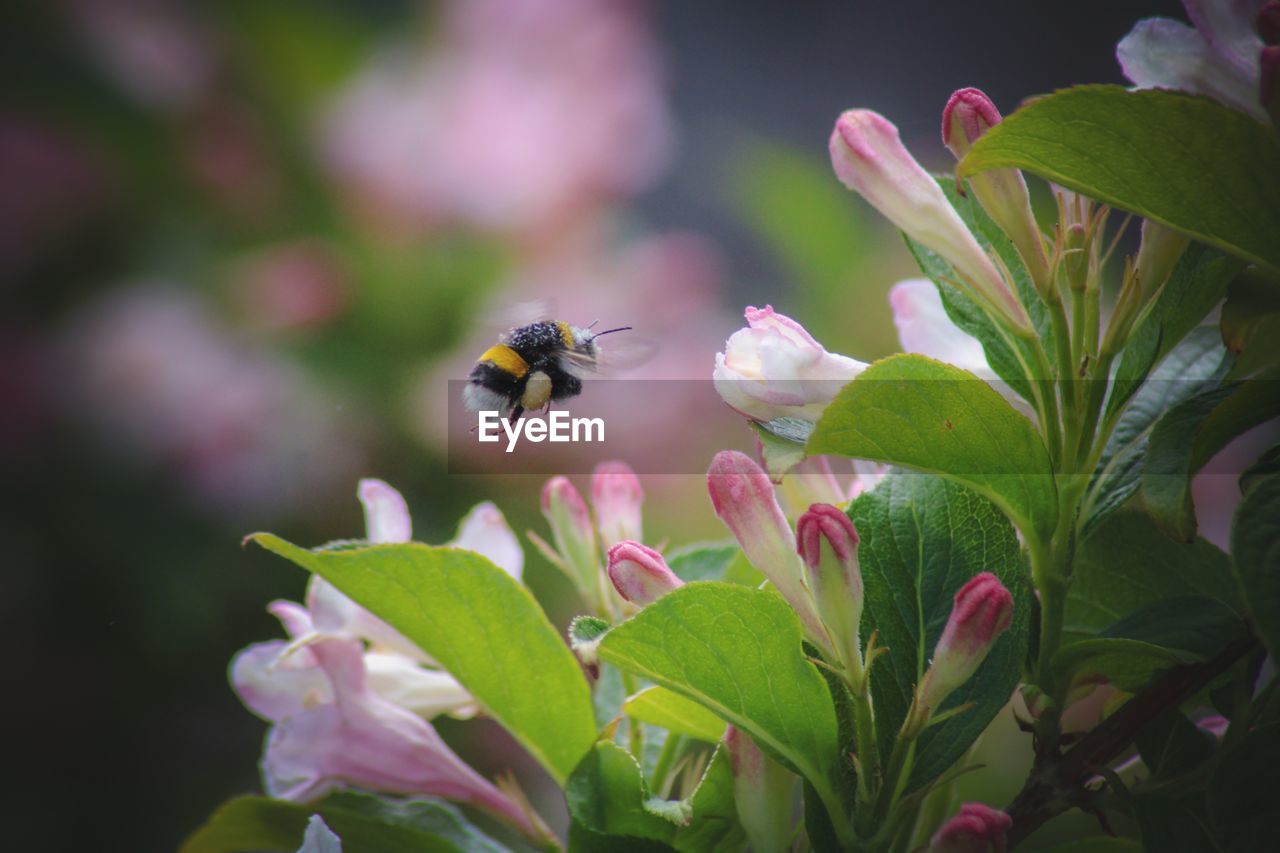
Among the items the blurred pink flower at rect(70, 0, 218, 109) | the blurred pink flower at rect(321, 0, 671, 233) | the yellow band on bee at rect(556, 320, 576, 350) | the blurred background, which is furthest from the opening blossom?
the blurred pink flower at rect(70, 0, 218, 109)

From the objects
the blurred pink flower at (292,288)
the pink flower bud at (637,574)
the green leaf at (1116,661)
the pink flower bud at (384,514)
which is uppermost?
the blurred pink flower at (292,288)

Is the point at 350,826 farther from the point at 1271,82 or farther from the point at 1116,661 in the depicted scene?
the point at 1271,82

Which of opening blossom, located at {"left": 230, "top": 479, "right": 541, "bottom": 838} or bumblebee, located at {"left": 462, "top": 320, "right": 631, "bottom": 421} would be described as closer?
opening blossom, located at {"left": 230, "top": 479, "right": 541, "bottom": 838}

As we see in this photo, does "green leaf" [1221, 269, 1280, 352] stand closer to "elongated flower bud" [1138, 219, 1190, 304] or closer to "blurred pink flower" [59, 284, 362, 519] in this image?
"elongated flower bud" [1138, 219, 1190, 304]

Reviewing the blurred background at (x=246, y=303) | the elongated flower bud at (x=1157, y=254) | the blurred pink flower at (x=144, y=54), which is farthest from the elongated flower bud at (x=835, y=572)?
the blurred pink flower at (x=144, y=54)

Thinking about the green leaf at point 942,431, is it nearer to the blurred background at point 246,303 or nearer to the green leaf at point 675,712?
the green leaf at point 675,712


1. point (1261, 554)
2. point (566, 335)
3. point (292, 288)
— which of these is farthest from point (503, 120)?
point (1261, 554)

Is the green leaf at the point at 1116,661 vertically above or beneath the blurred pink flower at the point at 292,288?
beneath

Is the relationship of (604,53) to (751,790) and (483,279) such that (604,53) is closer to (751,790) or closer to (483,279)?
(483,279)
